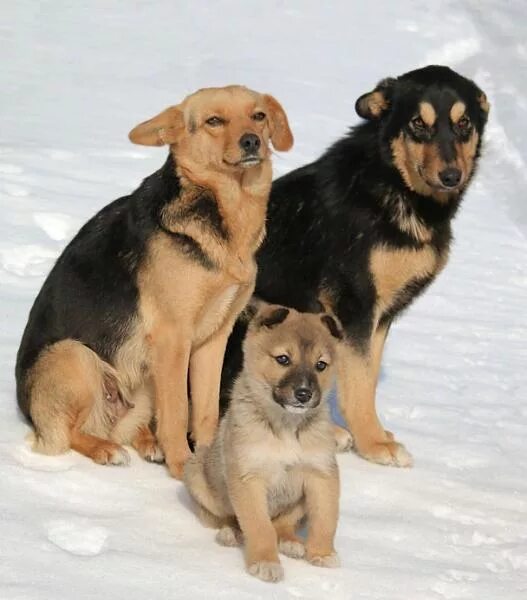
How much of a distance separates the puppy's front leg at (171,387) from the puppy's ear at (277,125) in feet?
3.63

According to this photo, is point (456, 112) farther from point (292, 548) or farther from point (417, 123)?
point (292, 548)

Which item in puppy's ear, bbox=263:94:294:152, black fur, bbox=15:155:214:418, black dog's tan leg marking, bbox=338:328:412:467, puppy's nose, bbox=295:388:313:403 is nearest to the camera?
puppy's nose, bbox=295:388:313:403

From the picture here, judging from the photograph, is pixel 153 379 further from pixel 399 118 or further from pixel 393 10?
pixel 393 10

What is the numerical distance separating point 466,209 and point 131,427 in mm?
6195

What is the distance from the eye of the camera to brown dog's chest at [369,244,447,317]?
20.8 feet

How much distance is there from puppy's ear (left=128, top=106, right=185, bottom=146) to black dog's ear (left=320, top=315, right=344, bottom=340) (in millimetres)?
1342

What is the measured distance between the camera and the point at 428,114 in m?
6.20

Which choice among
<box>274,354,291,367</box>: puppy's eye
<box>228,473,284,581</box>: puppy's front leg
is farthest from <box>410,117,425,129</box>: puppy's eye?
<box>228,473,284,581</box>: puppy's front leg

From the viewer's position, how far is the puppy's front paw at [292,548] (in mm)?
Result: 4875

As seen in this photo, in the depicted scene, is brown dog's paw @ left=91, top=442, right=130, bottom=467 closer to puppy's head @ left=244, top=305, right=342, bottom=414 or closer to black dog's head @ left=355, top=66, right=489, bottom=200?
puppy's head @ left=244, top=305, right=342, bottom=414

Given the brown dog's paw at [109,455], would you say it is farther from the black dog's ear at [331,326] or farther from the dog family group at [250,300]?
the black dog's ear at [331,326]

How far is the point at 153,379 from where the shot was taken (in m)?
5.94

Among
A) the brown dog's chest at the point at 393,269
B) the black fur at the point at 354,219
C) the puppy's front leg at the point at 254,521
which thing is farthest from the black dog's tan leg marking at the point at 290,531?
the brown dog's chest at the point at 393,269

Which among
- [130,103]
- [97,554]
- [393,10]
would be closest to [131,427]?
[97,554]
